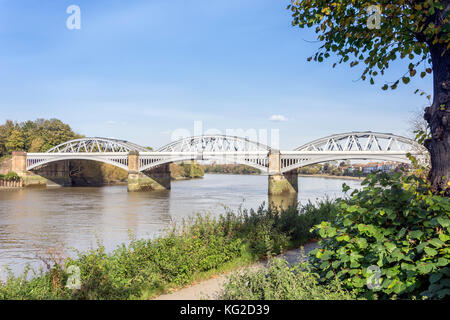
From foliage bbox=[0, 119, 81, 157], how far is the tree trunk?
77214 mm

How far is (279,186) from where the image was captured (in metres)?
47.6

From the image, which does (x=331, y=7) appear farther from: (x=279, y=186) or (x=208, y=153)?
(x=208, y=153)

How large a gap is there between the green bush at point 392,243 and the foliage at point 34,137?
252 ft

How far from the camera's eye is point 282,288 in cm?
448

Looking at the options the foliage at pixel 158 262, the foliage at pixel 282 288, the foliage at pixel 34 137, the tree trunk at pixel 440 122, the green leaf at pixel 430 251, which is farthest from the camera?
the foliage at pixel 34 137

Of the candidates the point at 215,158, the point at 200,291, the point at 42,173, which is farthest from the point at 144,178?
the point at 200,291

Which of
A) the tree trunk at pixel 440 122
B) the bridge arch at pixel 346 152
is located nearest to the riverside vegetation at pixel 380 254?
the tree trunk at pixel 440 122

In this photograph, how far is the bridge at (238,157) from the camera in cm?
4681

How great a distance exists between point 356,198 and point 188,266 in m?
3.54

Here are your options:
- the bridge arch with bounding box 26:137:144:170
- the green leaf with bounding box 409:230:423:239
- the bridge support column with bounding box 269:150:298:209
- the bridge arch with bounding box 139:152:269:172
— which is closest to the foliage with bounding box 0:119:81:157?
the bridge arch with bounding box 26:137:144:170

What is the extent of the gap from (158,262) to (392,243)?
431cm

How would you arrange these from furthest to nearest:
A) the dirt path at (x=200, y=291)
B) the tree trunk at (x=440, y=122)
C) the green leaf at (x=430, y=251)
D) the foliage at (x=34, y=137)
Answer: the foliage at (x=34, y=137) → the dirt path at (x=200, y=291) → the tree trunk at (x=440, y=122) → the green leaf at (x=430, y=251)

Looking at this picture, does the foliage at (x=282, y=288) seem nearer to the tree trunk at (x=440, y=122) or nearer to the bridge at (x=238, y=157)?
the tree trunk at (x=440, y=122)
